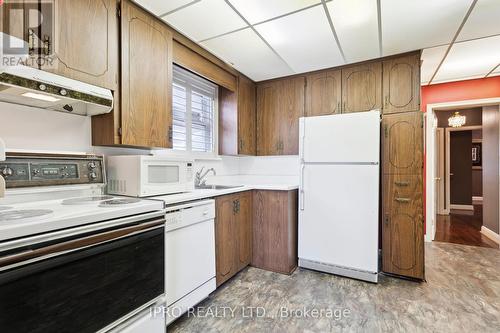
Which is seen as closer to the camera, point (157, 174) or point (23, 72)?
point (23, 72)

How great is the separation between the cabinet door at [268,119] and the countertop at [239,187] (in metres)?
0.41

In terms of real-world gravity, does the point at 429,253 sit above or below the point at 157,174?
below

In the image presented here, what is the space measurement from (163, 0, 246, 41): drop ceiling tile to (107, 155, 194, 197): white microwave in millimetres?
1130

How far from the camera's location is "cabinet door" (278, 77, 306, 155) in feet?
10.7

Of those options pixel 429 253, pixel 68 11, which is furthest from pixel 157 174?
pixel 429 253

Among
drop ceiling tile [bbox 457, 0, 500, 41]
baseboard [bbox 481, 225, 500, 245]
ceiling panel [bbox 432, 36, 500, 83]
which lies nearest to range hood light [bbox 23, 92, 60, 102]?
drop ceiling tile [bbox 457, 0, 500, 41]

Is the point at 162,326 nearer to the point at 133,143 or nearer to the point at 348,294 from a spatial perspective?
the point at 133,143

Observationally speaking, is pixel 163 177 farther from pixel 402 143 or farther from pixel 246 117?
pixel 402 143

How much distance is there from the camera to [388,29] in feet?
7.06

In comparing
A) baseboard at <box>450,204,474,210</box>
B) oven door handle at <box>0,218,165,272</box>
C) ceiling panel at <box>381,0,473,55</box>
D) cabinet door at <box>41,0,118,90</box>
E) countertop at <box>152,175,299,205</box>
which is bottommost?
baseboard at <box>450,204,474,210</box>

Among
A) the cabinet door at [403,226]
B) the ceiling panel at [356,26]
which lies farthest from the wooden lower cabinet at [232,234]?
the ceiling panel at [356,26]

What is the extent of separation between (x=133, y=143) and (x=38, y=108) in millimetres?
588

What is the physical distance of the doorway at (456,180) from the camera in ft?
12.1

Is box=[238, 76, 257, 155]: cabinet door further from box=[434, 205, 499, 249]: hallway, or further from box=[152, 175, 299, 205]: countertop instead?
box=[434, 205, 499, 249]: hallway
